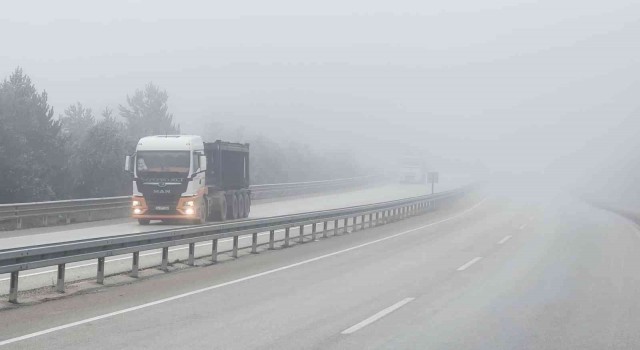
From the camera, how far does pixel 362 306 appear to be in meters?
10.0

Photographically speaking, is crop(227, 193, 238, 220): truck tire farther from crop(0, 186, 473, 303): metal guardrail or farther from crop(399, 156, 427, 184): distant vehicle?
crop(399, 156, 427, 184): distant vehicle

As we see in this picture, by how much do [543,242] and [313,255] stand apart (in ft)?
26.3

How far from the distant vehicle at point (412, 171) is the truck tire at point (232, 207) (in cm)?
5238

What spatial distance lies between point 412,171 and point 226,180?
176 feet

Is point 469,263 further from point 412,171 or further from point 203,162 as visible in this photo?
point 412,171

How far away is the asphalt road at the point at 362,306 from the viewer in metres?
7.77

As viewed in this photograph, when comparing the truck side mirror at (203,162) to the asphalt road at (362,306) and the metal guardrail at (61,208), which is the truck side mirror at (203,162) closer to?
the metal guardrail at (61,208)

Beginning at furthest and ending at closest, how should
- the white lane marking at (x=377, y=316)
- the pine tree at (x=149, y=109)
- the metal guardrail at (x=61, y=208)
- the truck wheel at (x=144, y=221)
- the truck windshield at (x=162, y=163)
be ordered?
the pine tree at (x=149, y=109) → the truck wheel at (x=144, y=221) → the truck windshield at (x=162, y=163) → the metal guardrail at (x=61, y=208) → the white lane marking at (x=377, y=316)

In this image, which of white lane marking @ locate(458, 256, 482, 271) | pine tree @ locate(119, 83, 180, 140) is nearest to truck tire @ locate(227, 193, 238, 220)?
white lane marking @ locate(458, 256, 482, 271)

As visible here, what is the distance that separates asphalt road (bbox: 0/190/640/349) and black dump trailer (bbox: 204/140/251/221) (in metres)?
9.40

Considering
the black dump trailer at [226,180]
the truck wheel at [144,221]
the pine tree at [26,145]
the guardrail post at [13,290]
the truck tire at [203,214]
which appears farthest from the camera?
the pine tree at [26,145]

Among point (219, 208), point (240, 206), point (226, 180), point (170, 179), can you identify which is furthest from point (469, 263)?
point (240, 206)

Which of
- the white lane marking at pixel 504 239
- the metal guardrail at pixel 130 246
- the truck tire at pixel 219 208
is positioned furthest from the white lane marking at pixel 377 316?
the truck tire at pixel 219 208

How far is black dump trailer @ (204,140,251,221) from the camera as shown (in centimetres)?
2723
